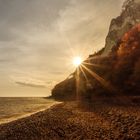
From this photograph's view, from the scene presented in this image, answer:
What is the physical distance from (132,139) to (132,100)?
19.1 meters

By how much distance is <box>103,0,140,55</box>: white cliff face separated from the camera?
293 feet

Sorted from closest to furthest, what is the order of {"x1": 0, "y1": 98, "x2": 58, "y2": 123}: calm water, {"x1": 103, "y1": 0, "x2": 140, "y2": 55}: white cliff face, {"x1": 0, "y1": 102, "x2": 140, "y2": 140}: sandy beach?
{"x1": 0, "y1": 102, "x2": 140, "y2": 140}: sandy beach < {"x1": 0, "y1": 98, "x2": 58, "y2": 123}: calm water < {"x1": 103, "y1": 0, "x2": 140, "y2": 55}: white cliff face

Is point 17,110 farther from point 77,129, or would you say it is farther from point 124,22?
point 124,22

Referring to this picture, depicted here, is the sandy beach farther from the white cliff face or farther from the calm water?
the white cliff face

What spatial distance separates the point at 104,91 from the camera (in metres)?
57.7

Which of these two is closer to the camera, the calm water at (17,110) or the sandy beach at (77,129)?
the sandy beach at (77,129)

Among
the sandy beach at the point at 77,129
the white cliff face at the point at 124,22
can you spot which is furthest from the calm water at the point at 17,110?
the white cliff face at the point at 124,22

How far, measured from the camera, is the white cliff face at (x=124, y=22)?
89.4 metres

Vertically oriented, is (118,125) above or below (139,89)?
below

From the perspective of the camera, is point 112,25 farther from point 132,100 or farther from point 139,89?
point 132,100

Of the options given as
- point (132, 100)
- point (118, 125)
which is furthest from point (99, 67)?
point (118, 125)

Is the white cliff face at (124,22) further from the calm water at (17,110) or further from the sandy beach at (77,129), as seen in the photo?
the sandy beach at (77,129)

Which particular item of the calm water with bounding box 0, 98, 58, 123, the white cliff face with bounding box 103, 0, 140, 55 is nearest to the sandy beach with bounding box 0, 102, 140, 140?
the calm water with bounding box 0, 98, 58, 123

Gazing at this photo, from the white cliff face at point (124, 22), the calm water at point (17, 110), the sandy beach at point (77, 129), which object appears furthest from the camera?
the white cliff face at point (124, 22)
